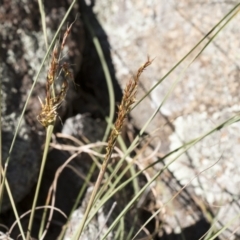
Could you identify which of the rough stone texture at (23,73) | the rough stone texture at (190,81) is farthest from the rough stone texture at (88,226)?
the rough stone texture at (190,81)

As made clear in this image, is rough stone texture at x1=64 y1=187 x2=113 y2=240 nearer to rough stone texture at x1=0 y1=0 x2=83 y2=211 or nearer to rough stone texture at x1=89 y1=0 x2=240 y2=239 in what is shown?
rough stone texture at x1=0 y1=0 x2=83 y2=211

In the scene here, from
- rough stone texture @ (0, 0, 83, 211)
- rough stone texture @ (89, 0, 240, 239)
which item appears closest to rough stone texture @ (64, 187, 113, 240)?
rough stone texture @ (0, 0, 83, 211)

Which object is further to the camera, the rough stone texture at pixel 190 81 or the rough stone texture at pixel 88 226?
the rough stone texture at pixel 190 81

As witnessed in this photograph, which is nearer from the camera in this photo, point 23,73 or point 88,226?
point 88,226

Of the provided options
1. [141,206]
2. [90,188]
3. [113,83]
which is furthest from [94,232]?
[113,83]

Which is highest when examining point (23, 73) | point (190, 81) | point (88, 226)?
point (23, 73)

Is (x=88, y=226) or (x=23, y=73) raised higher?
(x=23, y=73)

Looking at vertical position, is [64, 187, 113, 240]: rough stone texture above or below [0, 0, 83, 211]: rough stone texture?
below

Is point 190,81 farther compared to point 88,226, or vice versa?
point 190,81

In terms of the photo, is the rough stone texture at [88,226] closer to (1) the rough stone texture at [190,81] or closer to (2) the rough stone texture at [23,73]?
(2) the rough stone texture at [23,73]
